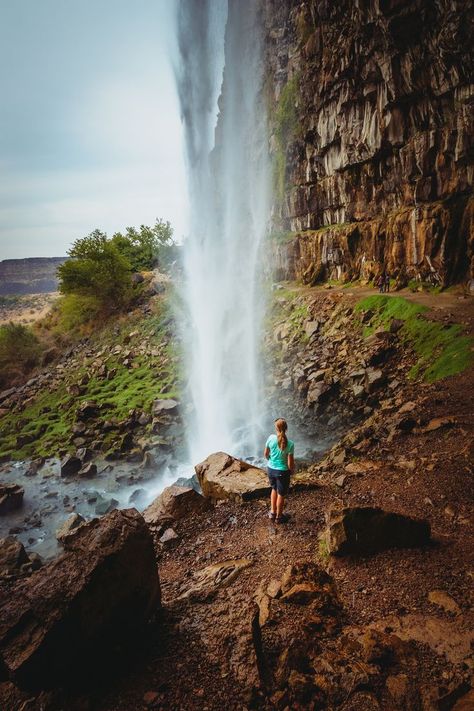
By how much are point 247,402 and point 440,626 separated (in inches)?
549

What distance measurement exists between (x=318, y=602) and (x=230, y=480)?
403 cm

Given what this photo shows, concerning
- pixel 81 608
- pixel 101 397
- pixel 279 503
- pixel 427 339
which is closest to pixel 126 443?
pixel 101 397

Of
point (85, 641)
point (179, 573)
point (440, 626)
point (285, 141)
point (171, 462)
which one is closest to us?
point (85, 641)

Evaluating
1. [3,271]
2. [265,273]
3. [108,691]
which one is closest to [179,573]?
[108,691]

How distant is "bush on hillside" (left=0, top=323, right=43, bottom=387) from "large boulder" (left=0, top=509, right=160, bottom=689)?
29388mm

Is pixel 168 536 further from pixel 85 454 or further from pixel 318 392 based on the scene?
pixel 85 454

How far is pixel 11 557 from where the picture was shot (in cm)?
791

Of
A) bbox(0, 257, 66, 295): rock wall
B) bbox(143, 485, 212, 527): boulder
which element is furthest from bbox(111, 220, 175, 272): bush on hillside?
bbox(0, 257, 66, 295): rock wall

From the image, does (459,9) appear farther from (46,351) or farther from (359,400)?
(46,351)

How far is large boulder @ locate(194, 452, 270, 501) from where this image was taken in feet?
24.3

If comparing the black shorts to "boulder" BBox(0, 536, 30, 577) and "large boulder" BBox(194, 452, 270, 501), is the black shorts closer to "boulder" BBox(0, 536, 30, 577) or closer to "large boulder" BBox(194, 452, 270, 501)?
"large boulder" BBox(194, 452, 270, 501)

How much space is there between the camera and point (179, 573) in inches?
221

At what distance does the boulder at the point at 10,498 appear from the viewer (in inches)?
476

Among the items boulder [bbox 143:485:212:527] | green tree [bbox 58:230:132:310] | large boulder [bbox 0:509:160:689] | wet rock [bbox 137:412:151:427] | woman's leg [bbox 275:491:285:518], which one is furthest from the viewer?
green tree [bbox 58:230:132:310]
